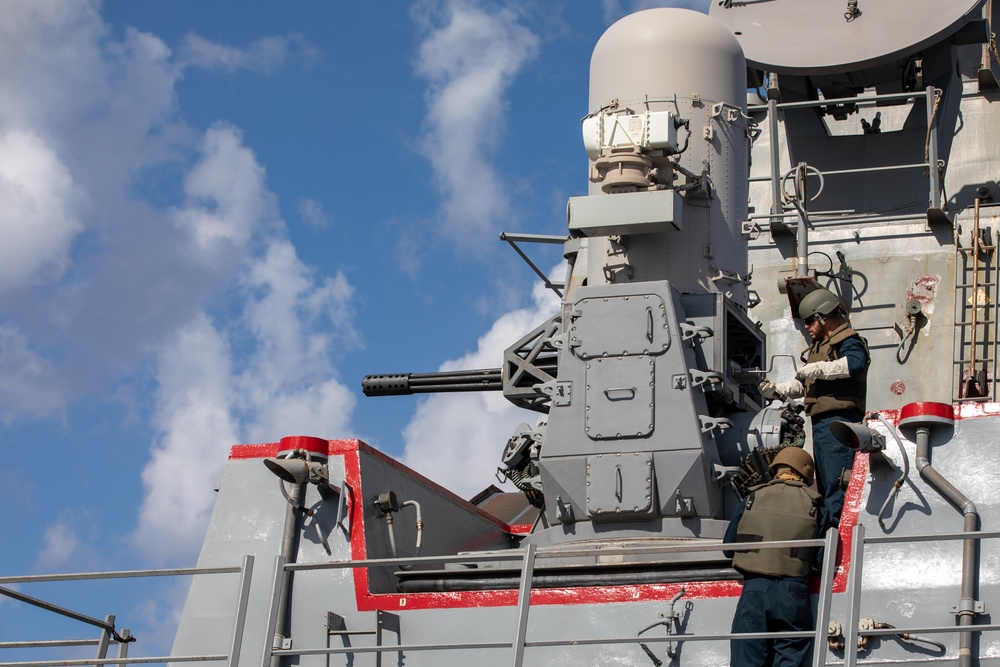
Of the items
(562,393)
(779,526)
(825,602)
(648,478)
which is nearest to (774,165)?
(562,393)

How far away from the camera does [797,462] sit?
9.11 meters

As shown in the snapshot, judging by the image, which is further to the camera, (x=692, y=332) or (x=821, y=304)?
(x=692, y=332)

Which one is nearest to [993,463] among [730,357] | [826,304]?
[826,304]

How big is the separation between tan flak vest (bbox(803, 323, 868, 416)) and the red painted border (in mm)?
533

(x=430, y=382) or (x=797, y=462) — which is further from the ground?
(x=430, y=382)

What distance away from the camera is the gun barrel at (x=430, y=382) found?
46.1 feet

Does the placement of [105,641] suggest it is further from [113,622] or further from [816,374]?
[816,374]

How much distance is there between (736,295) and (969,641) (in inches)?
157

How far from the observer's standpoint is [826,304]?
32.2ft

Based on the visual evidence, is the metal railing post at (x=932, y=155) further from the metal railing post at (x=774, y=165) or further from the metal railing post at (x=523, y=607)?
the metal railing post at (x=523, y=607)

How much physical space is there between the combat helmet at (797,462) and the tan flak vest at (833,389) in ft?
1.94

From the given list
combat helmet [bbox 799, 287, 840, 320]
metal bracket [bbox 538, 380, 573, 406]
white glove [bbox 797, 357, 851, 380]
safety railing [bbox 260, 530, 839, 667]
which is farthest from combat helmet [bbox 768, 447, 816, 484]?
metal bracket [bbox 538, 380, 573, 406]

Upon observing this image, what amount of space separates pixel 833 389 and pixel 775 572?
5.00 feet

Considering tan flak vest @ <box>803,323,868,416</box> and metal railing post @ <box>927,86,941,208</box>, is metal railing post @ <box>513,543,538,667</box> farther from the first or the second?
metal railing post @ <box>927,86,941,208</box>
